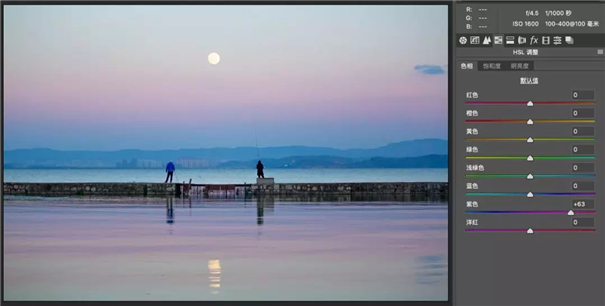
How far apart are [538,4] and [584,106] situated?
1.03 m

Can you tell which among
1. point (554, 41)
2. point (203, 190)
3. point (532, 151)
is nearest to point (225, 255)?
point (532, 151)

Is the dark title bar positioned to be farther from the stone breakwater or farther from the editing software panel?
the stone breakwater

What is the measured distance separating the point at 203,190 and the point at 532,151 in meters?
27.1

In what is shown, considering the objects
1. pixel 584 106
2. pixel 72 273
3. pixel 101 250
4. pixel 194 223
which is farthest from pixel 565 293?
pixel 194 223

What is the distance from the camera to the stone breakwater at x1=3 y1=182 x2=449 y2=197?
3303 cm

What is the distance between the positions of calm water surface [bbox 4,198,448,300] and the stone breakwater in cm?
993

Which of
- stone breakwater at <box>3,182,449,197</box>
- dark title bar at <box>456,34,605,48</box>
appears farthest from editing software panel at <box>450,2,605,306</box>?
stone breakwater at <box>3,182,449,197</box>

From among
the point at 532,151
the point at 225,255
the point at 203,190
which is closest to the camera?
the point at 532,151

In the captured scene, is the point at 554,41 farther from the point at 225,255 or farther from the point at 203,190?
the point at 203,190

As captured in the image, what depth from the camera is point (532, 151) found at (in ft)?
27.7

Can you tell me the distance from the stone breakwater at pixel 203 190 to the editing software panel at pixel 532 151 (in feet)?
78.9

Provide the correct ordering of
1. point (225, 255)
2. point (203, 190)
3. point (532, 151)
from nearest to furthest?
point (532, 151), point (225, 255), point (203, 190)

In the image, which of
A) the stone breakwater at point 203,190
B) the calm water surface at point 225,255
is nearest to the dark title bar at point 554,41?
the calm water surface at point 225,255

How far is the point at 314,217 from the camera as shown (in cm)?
2112
